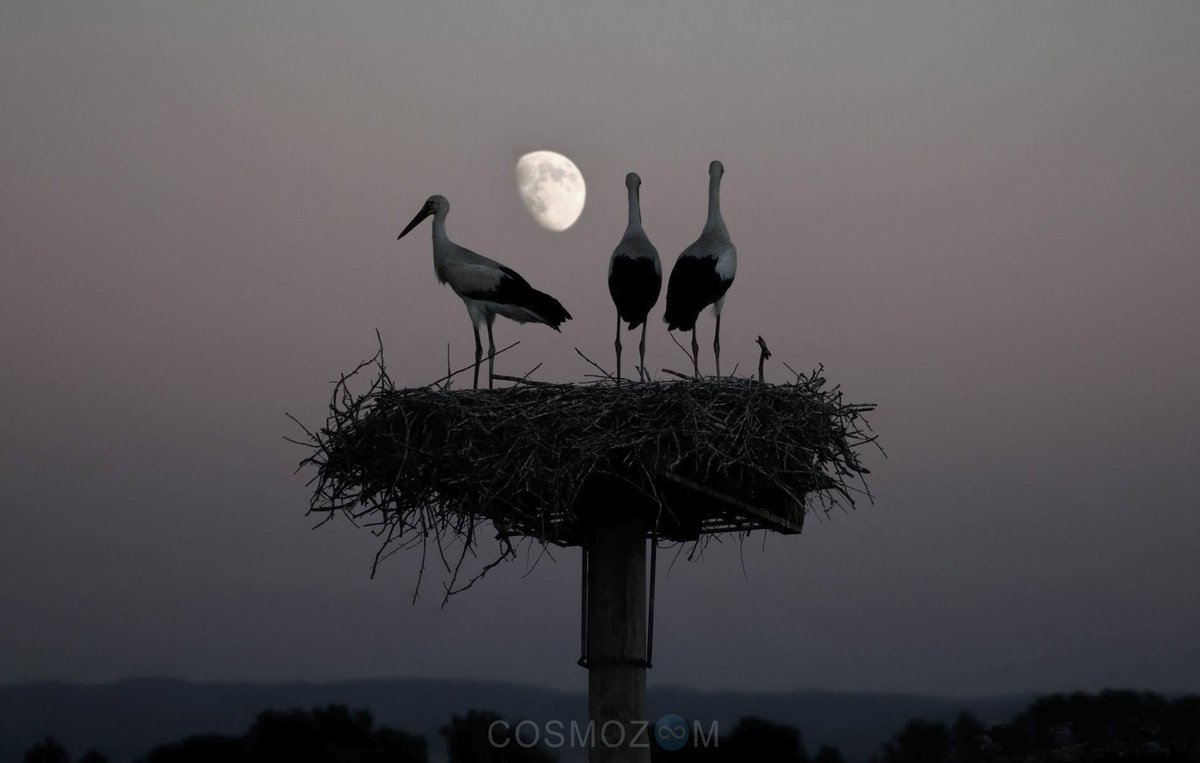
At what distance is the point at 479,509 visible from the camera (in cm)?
852

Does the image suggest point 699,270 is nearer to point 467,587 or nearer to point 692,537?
point 692,537

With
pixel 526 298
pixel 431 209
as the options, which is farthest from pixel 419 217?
pixel 526 298

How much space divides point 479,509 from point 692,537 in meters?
1.66

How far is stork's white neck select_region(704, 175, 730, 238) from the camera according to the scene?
1154cm

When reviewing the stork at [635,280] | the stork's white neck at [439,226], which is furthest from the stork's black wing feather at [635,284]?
the stork's white neck at [439,226]

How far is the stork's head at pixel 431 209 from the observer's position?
12.7 m

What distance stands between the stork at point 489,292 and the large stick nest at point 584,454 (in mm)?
2219

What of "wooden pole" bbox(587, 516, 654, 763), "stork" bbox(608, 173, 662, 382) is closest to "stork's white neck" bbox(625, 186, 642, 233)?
"stork" bbox(608, 173, 662, 382)

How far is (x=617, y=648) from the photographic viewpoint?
28.7 feet

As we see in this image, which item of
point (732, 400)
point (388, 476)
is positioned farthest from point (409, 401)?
point (732, 400)

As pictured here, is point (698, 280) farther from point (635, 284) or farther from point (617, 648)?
point (617, 648)

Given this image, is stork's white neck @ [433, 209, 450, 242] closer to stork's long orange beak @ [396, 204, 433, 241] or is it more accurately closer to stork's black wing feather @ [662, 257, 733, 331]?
stork's long orange beak @ [396, 204, 433, 241]

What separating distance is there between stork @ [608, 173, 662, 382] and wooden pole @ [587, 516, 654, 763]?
2.28 m

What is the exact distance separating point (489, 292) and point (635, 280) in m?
1.20
